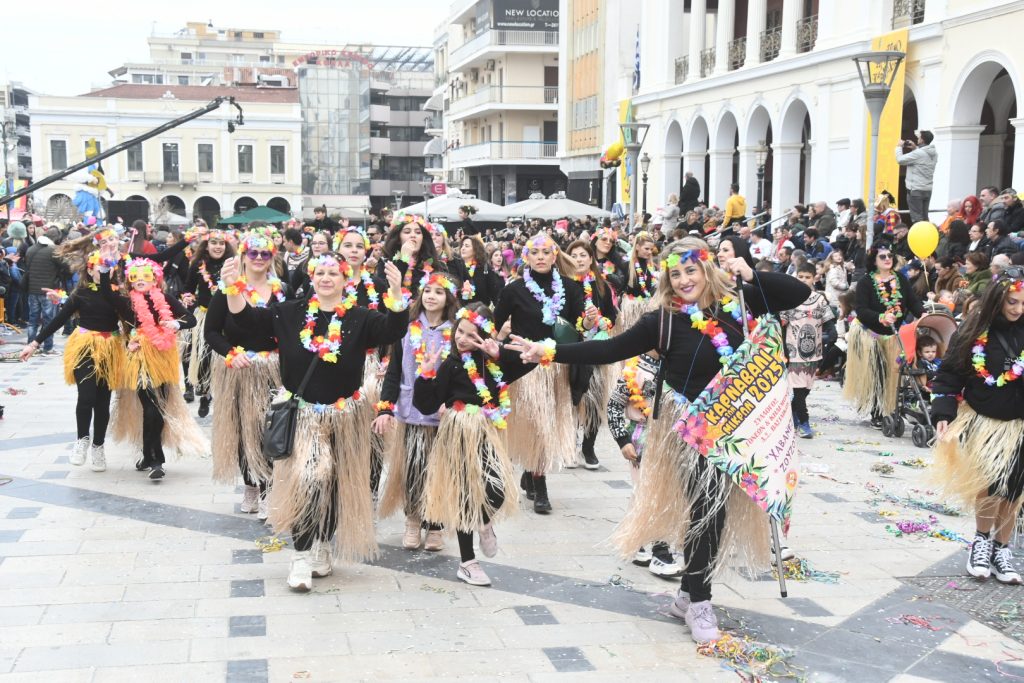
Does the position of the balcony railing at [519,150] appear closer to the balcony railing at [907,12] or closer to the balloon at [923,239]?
the balcony railing at [907,12]

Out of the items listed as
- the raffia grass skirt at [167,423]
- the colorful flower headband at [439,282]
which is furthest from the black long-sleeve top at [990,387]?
the raffia grass skirt at [167,423]

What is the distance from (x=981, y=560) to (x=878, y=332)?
4736mm

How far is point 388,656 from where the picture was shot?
532 centimetres

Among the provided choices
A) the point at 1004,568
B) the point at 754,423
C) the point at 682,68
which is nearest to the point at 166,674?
the point at 754,423

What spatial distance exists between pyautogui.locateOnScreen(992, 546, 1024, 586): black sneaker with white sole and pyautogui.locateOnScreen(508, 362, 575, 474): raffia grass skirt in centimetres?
303

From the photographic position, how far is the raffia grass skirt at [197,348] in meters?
11.0

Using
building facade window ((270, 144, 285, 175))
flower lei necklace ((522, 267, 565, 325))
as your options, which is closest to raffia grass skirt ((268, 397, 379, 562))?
flower lei necklace ((522, 267, 565, 325))

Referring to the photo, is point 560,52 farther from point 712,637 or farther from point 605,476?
point 712,637

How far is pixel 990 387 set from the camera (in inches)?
256

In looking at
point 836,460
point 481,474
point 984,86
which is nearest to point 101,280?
point 481,474

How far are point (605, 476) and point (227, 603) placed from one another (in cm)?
408

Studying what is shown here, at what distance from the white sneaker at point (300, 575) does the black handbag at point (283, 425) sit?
596 millimetres

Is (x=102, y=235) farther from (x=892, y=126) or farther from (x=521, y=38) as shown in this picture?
(x=521, y=38)

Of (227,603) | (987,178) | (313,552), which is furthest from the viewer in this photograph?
(987,178)
